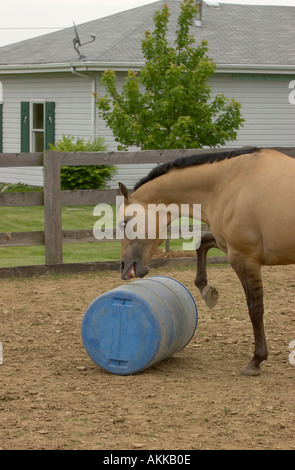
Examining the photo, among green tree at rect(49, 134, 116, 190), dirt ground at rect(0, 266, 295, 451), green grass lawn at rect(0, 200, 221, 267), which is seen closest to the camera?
dirt ground at rect(0, 266, 295, 451)

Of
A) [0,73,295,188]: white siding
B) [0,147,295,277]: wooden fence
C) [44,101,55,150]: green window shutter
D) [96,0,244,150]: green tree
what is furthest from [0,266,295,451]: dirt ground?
[44,101,55,150]: green window shutter

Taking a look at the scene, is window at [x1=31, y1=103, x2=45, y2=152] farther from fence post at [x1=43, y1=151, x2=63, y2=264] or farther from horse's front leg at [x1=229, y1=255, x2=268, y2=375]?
horse's front leg at [x1=229, y1=255, x2=268, y2=375]

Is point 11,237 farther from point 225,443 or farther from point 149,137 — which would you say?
point 225,443

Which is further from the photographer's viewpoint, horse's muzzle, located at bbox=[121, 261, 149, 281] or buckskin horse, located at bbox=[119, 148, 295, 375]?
horse's muzzle, located at bbox=[121, 261, 149, 281]

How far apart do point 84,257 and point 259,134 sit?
34.9 feet

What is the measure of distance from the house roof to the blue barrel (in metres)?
14.1

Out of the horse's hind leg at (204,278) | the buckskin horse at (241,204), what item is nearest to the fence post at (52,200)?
the horse's hind leg at (204,278)

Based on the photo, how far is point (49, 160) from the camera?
1023cm

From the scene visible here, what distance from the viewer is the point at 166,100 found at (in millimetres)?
14414

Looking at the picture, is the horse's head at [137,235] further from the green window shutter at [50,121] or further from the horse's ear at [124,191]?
the green window shutter at [50,121]

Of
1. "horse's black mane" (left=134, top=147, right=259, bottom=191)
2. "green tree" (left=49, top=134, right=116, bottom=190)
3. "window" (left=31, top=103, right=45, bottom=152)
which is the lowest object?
"green tree" (left=49, top=134, right=116, bottom=190)

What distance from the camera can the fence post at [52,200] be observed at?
10227 mm

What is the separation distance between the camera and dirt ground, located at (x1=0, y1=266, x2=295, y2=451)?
15.0 feet

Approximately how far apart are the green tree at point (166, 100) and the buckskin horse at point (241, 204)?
8118mm
